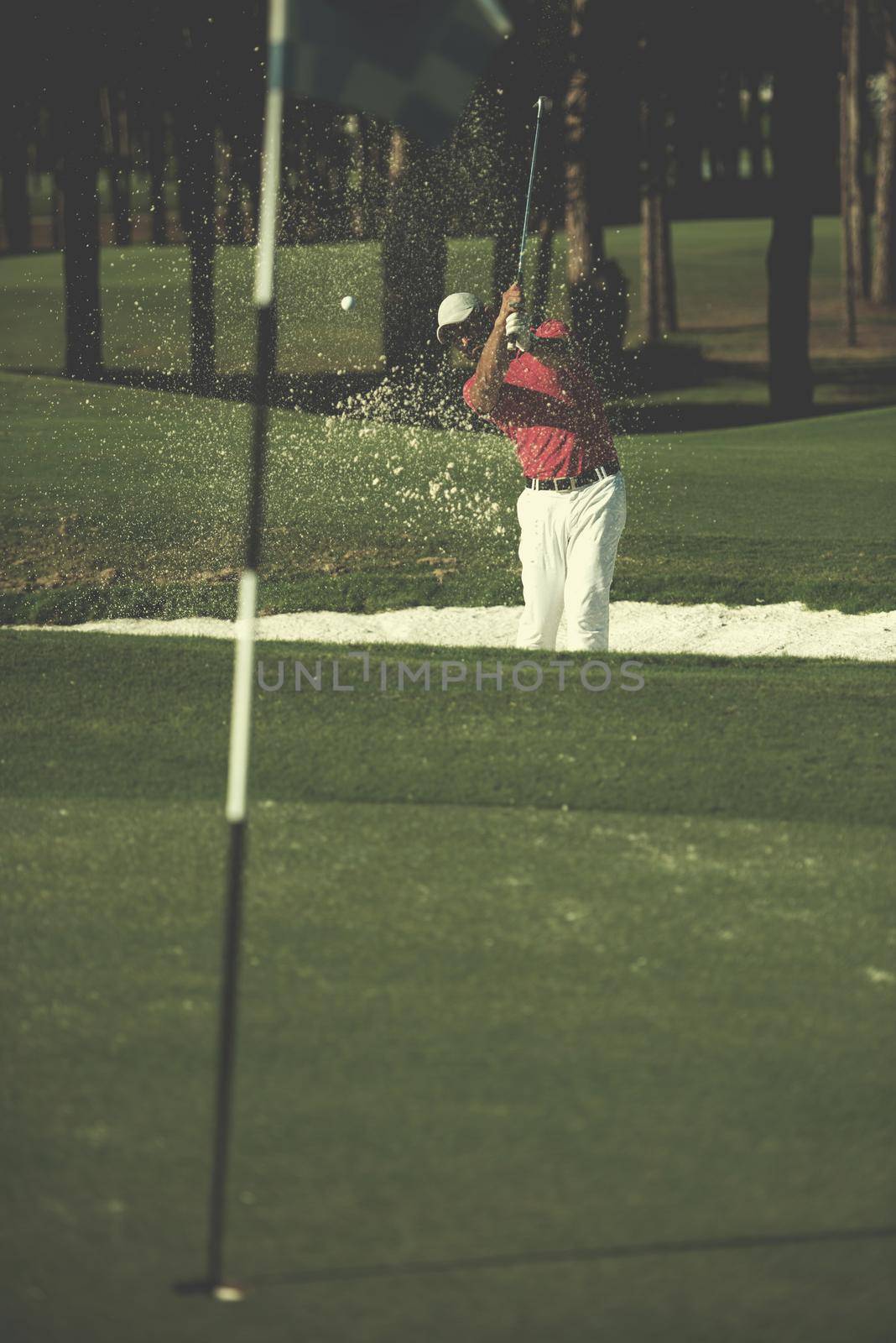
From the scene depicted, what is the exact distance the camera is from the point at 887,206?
3634 centimetres

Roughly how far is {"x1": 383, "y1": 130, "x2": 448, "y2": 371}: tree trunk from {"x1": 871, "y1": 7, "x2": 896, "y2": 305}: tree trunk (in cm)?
1654

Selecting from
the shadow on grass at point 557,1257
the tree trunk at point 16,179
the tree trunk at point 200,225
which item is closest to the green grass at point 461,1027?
the shadow on grass at point 557,1257

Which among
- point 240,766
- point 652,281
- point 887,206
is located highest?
point 887,206

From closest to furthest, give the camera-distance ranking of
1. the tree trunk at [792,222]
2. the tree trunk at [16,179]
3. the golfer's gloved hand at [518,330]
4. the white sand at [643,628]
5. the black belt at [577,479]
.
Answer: the golfer's gloved hand at [518,330] → the black belt at [577,479] → the white sand at [643,628] → the tree trunk at [792,222] → the tree trunk at [16,179]

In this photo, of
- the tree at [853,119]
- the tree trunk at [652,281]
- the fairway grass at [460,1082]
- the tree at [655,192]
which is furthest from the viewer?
the tree trunk at [652,281]

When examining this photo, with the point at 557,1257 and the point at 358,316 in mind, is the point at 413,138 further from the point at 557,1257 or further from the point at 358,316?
the point at 557,1257

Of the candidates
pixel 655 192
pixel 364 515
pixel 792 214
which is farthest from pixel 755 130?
pixel 364 515

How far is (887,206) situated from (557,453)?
32.0 m

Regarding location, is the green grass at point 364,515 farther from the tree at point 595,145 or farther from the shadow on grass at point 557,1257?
the tree at point 595,145

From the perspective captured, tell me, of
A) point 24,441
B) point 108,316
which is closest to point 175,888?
point 24,441

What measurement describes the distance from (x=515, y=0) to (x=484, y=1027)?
18.8 meters

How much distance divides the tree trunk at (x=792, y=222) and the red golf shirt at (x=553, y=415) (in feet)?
44.5

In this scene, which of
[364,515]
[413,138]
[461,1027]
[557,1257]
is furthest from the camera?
[413,138]

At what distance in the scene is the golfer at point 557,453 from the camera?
708cm
